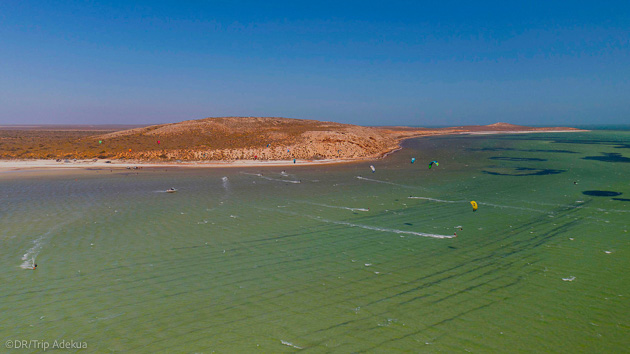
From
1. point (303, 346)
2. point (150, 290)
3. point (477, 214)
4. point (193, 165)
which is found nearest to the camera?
point (303, 346)

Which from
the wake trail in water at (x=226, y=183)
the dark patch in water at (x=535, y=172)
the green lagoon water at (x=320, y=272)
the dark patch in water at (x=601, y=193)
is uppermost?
the dark patch in water at (x=535, y=172)

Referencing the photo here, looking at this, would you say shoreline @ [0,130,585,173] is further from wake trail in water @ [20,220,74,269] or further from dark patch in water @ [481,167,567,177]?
wake trail in water @ [20,220,74,269]

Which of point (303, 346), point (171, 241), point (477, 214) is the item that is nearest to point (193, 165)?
point (171, 241)

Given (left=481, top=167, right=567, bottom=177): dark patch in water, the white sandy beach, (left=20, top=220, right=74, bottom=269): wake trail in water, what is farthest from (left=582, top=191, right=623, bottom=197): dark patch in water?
(left=20, top=220, right=74, bottom=269): wake trail in water

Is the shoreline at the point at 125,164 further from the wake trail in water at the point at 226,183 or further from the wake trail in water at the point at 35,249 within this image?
the wake trail in water at the point at 35,249

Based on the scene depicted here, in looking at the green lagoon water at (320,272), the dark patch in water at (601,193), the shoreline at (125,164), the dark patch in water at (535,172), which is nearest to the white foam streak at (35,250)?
the green lagoon water at (320,272)

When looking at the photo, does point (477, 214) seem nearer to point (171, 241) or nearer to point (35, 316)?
point (171, 241)

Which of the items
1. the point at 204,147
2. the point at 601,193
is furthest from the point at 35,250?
the point at 204,147

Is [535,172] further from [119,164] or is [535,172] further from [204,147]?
[119,164]
